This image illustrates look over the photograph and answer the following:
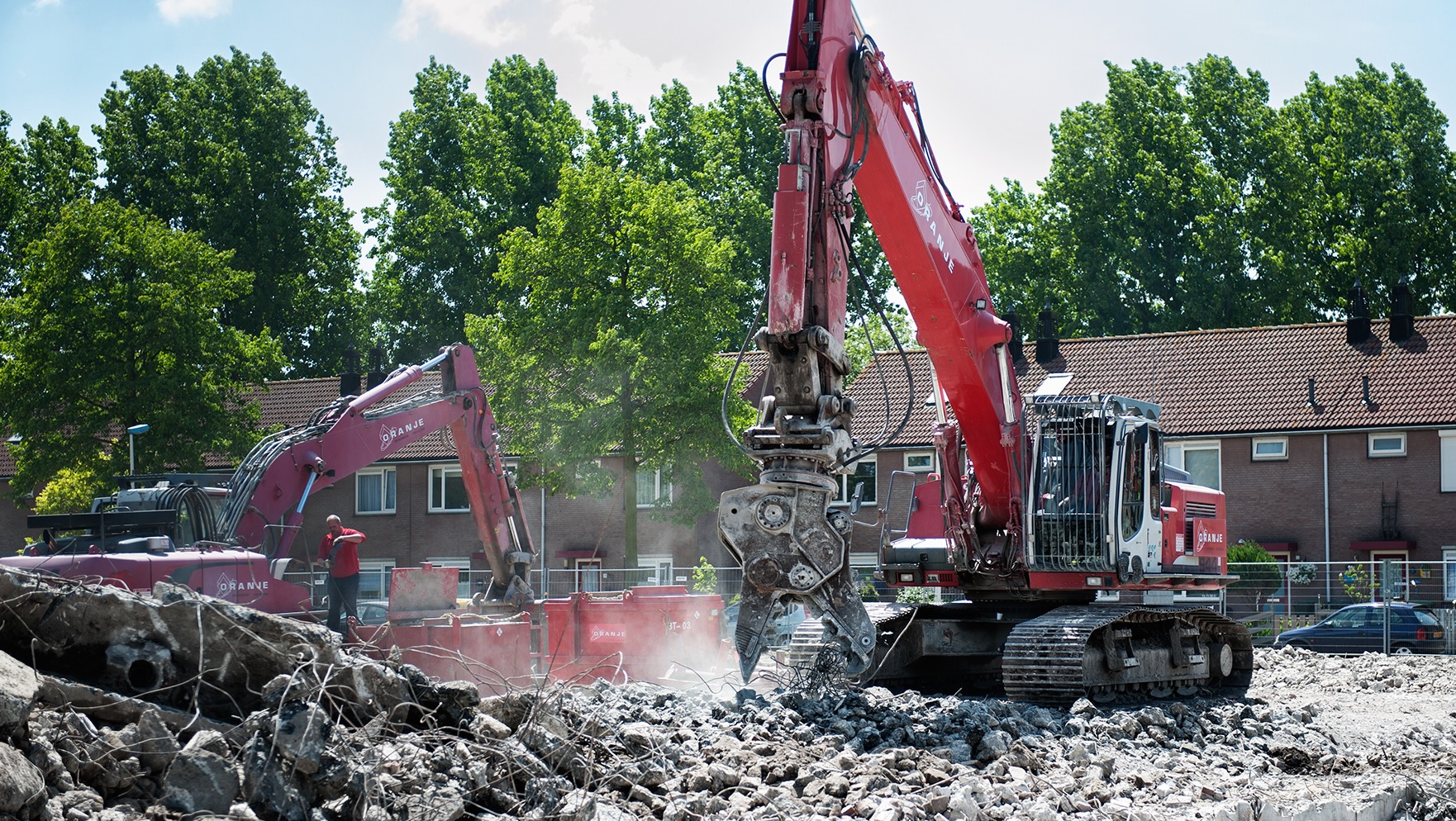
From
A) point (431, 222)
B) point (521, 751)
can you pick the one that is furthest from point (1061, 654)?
point (431, 222)

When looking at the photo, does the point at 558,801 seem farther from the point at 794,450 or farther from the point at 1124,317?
the point at 1124,317

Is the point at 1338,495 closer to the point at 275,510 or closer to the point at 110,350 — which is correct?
the point at 275,510

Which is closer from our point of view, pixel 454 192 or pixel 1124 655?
pixel 1124 655

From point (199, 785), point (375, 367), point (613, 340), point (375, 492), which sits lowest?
point (199, 785)

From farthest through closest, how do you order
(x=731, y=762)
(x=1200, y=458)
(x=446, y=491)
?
(x=446, y=491), (x=1200, y=458), (x=731, y=762)

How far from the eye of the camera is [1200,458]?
1334 inches

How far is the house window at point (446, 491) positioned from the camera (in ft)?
126

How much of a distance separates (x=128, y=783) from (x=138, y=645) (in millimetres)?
1164

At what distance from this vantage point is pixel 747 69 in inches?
2010

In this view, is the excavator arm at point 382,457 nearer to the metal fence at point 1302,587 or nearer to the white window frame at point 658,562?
→ the metal fence at point 1302,587

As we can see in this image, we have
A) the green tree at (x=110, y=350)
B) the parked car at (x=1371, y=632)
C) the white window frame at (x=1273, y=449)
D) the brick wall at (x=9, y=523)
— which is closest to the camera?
the parked car at (x=1371, y=632)

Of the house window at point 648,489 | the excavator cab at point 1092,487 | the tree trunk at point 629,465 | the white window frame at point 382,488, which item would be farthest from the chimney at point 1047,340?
the excavator cab at point 1092,487

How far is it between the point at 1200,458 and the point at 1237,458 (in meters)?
0.85

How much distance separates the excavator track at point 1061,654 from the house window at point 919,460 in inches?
768
